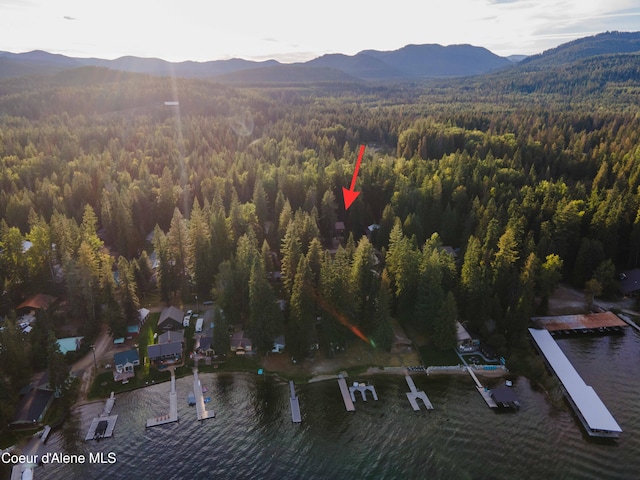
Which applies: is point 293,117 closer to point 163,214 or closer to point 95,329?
point 163,214

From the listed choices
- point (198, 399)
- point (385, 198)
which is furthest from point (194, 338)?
point (385, 198)

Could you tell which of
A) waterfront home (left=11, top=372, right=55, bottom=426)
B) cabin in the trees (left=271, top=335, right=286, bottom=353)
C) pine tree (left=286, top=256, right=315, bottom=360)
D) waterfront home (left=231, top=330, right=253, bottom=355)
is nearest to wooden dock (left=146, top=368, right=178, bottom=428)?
waterfront home (left=231, top=330, right=253, bottom=355)

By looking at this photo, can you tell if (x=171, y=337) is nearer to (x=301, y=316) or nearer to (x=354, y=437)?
(x=301, y=316)

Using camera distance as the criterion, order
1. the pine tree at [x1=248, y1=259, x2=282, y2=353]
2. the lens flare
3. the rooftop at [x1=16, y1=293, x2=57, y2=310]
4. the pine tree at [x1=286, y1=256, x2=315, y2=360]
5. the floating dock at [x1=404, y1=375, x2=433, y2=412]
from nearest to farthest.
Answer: the floating dock at [x1=404, y1=375, x2=433, y2=412] → the pine tree at [x1=286, y1=256, x2=315, y2=360] → the pine tree at [x1=248, y1=259, x2=282, y2=353] → the lens flare → the rooftop at [x1=16, y1=293, x2=57, y2=310]

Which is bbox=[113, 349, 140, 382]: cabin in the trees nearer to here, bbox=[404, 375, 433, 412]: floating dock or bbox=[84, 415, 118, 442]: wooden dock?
bbox=[84, 415, 118, 442]: wooden dock

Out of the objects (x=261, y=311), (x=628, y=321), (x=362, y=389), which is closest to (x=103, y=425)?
(x=261, y=311)

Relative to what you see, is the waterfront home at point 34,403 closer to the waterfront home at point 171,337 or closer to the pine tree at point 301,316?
the waterfront home at point 171,337
